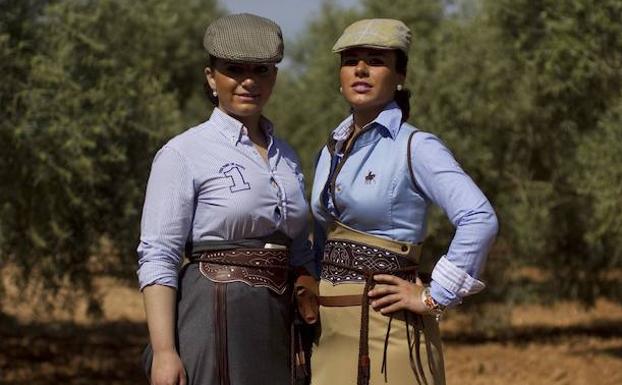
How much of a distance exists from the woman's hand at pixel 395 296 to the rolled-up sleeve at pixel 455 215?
58 millimetres

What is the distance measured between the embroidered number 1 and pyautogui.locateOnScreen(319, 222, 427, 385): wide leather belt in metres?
0.32

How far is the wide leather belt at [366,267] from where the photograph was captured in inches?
144

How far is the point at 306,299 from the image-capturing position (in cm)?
371

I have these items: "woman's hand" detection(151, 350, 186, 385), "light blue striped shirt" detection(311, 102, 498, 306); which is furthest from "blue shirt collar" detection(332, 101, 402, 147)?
"woman's hand" detection(151, 350, 186, 385)

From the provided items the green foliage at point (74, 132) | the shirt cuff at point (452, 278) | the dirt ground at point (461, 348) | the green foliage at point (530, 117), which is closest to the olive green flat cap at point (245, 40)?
the shirt cuff at point (452, 278)

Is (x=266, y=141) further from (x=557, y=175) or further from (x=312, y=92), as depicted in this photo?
(x=312, y=92)

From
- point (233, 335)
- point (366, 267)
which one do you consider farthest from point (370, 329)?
point (233, 335)

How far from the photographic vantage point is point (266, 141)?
3.85 meters

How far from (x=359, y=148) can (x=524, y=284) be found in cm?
1436

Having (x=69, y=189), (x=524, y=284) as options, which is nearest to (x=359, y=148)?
(x=69, y=189)

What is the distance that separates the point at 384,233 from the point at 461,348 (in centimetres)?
1239

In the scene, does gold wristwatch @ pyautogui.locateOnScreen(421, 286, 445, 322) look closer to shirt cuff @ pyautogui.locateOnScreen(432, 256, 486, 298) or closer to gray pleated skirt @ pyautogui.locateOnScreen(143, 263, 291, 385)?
shirt cuff @ pyautogui.locateOnScreen(432, 256, 486, 298)

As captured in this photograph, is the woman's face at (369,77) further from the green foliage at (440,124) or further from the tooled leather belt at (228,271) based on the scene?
the green foliage at (440,124)

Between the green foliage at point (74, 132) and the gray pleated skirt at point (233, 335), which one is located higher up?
the gray pleated skirt at point (233, 335)
